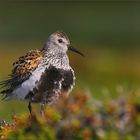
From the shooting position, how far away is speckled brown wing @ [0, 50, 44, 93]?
1319cm

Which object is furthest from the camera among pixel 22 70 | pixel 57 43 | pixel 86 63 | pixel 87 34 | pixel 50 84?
pixel 87 34

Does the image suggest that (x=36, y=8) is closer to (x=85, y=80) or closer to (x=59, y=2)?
(x=59, y=2)

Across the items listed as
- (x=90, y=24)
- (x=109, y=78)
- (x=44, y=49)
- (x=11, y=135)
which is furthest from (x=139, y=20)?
(x=11, y=135)

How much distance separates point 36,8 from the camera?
47.2 m

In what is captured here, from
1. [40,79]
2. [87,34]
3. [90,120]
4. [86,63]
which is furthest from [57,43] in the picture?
[87,34]

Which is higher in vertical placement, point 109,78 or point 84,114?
point 84,114

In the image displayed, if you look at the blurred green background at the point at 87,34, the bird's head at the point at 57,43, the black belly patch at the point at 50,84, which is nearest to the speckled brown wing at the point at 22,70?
the black belly patch at the point at 50,84

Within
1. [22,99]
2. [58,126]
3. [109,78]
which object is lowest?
[109,78]

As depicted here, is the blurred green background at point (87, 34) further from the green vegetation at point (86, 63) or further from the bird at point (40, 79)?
the bird at point (40, 79)

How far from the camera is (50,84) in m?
12.9

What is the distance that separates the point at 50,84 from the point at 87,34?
27.2 meters

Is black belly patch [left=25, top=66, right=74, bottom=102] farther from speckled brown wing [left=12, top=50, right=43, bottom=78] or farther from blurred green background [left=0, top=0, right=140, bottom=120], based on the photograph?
blurred green background [left=0, top=0, right=140, bottom=120]

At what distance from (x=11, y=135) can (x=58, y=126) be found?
0.56 meters

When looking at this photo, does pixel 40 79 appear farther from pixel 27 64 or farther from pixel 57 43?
pixel 57 43
